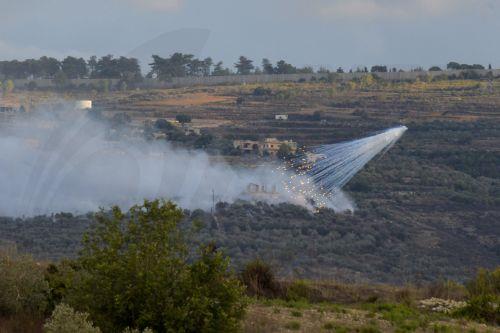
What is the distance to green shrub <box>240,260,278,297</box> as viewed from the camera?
17797 mm

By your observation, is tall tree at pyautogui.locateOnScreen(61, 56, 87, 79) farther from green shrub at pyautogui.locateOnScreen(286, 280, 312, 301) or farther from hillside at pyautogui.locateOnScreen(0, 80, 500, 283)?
green shrub at pyautogui.locateOnScreen(286, 280, 312, 301)

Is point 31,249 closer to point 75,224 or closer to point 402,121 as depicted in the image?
point 75,224

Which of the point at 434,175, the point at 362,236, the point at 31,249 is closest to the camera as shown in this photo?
the point at 31,249

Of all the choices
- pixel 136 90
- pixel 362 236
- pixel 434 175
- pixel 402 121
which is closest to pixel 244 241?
pixel 362 236

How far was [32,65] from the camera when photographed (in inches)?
3812

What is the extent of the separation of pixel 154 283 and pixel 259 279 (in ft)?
23.0

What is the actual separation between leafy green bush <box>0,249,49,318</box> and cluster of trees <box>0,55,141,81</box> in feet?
265

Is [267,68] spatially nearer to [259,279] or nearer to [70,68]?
[70,68]

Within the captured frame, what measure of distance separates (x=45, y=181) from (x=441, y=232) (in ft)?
63.6

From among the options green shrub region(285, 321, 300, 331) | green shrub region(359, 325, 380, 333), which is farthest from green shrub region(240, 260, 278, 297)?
green shrub region(359, 325, 380, 333)

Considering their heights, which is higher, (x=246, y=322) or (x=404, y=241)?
(x=246, y=322)

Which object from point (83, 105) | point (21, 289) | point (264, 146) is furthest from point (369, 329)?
point (83, 105)

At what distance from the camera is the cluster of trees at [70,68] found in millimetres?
95500

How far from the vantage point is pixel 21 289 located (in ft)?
45.5
